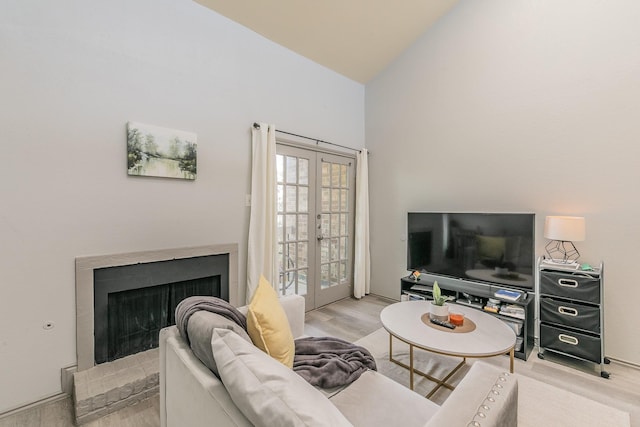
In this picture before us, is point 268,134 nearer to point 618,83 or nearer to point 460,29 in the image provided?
point 460,29

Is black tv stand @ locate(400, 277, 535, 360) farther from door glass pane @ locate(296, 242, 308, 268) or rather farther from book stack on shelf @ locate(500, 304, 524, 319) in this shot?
door glass pane @ locate(296, 242, 308, 268)

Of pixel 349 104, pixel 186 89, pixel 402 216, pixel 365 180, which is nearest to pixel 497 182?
pixel 402 216

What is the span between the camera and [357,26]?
3.25 metres

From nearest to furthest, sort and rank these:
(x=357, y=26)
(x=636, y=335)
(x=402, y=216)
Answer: (x=636, y=335) → (x=357, y=26) → (x=402, y=216)

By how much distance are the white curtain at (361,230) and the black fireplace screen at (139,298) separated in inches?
82.3

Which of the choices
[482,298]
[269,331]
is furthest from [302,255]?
[269,331]

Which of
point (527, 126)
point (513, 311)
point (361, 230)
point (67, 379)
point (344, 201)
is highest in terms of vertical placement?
point (527, 126)

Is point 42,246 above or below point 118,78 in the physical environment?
below

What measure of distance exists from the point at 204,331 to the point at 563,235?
285 cm

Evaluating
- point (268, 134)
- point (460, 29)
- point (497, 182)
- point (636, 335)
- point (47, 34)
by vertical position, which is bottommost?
point (636, 335)

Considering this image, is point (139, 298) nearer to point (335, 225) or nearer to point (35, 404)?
point (35, 404)

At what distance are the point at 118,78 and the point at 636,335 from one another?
4.69m

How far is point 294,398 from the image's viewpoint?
2.78 feet

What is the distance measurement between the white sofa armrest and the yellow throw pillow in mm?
753
